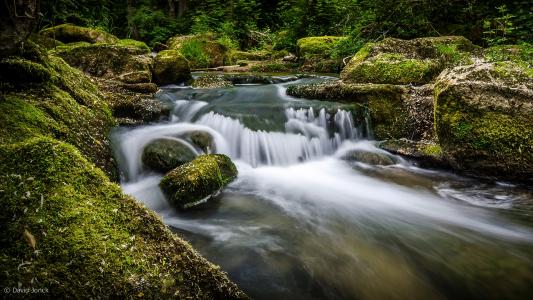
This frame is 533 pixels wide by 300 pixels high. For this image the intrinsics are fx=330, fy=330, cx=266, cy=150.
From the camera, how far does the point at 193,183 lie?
4281mm

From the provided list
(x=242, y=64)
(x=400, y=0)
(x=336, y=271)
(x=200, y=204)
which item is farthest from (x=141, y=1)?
(x=336, y=271)

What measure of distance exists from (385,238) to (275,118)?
3978mm

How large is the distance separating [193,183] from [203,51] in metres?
11.5

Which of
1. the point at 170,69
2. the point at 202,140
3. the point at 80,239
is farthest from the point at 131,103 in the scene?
the point at 80,239

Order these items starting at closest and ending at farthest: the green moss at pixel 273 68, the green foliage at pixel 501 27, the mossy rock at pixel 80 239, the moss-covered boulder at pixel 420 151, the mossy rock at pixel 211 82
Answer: the mossy rock at pixel 80 239, the moss-covered boulder at pixel 420 151, the green foliage at pixel 501 27, the mossy rock at pixel 211 82, the green moss at pixel 273 68

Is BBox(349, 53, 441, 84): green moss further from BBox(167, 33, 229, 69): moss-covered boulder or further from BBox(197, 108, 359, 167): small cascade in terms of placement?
BBox(167, 33, 229, 69): moss-covered boulder

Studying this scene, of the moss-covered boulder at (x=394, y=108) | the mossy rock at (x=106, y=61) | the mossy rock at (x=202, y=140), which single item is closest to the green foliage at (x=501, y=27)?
the moss-covered boulder at (x=394, y=108)

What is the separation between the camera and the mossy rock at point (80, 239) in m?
1.48

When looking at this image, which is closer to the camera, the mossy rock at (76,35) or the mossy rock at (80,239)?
the mossy rock at (80,239)

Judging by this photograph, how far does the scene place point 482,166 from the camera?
5.09m

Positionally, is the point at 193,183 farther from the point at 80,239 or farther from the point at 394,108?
the point at 394,108

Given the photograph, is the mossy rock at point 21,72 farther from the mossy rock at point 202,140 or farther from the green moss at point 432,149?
the green moss at point 432,149

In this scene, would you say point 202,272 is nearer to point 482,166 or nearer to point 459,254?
point 459,254

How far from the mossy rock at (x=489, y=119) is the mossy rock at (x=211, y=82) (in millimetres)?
6293
